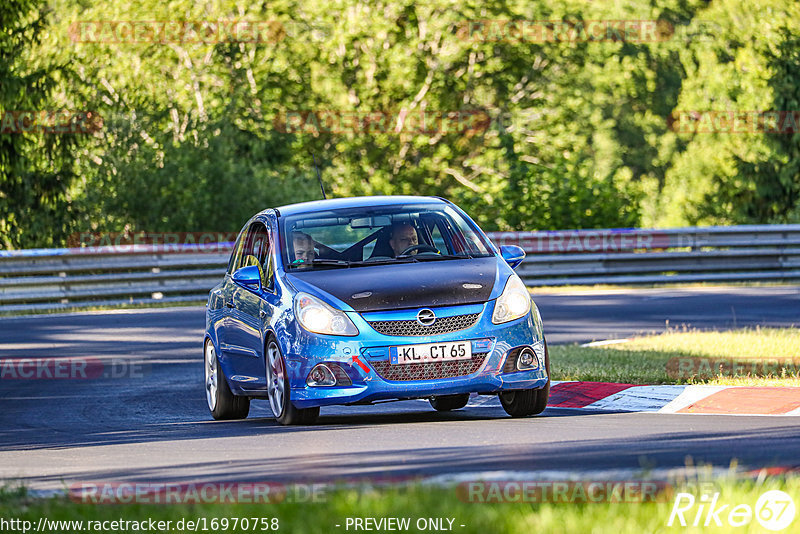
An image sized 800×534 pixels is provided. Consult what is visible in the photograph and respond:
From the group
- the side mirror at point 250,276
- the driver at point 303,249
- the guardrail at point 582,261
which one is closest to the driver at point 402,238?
the driver at point 303,249

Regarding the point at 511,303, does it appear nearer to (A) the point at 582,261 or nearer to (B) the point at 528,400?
(B) the point at 528,400

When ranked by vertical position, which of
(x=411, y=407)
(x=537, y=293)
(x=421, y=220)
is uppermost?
(x=421, y=220)

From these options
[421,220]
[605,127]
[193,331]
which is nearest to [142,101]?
[193,331]

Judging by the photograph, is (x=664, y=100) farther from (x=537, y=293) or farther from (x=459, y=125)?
(x=537, y=293)

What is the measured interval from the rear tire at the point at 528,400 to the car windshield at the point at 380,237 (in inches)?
43.0

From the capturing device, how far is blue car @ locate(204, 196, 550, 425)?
9562 millimetres

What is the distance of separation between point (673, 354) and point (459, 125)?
90.6 feet

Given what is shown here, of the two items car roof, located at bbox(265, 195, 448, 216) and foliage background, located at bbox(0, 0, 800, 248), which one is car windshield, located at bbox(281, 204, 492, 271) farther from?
foliage background, located at bbox(0, 0, 800, 248)

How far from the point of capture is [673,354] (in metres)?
14.1

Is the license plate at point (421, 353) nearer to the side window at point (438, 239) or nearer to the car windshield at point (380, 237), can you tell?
the car windshield at point (380, 237)

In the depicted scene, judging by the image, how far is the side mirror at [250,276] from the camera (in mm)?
10781

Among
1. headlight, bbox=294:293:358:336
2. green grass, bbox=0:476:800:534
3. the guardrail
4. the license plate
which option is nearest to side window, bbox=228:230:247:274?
headlight, bbox=294:293:358:336

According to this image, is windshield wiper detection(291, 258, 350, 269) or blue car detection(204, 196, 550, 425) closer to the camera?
blue car detection(204, 196, 550, 425)

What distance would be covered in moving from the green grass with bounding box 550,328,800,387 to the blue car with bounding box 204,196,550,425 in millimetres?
2257
